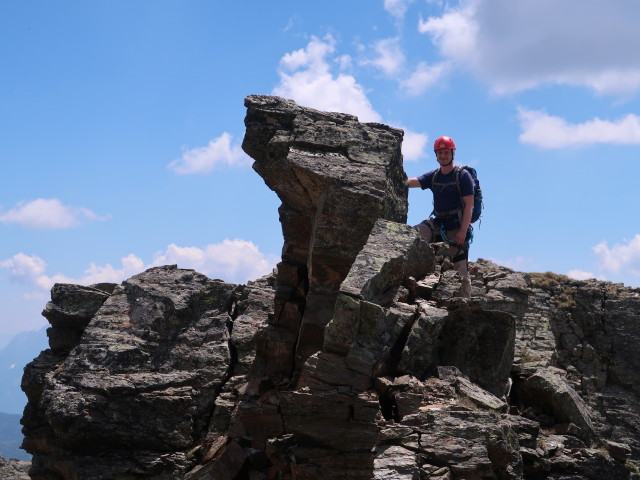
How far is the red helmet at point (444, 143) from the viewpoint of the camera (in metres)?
22.4

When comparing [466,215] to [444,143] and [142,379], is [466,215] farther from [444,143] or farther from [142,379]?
[142,379]

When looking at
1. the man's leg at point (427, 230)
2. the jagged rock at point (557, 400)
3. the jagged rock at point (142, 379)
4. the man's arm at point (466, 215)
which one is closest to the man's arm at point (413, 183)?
the man's leg at point (427, 230)

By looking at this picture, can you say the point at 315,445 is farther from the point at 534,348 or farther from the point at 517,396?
the point at 534,348

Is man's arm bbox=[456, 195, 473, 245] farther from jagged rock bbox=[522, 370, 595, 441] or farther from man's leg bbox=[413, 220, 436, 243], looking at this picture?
jagged rock bbox=[522, 370, 595, 441]

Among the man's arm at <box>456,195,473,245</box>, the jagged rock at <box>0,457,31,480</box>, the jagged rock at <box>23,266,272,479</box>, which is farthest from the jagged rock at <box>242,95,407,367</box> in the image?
the jagged rock at <box>0,457,31,480</box>

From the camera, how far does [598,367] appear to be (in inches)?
1571

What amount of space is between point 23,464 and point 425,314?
124 feet

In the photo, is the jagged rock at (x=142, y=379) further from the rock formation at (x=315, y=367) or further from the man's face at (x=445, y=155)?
the man's face at (x=445, y=155)

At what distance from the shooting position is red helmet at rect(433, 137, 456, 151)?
882 inches

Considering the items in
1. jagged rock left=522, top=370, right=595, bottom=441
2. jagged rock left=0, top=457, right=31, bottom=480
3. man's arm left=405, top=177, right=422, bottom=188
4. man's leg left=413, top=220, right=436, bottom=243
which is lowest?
jagged rock left=0, top=457, right=31, bottom=480

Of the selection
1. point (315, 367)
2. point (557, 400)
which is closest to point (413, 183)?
point (557, 400)

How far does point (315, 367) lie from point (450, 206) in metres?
9.25

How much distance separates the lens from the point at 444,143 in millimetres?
22453

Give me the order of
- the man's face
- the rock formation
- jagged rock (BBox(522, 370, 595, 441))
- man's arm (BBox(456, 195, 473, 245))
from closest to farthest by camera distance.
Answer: the rock formation < jagged rock (BBox(522, 370, 595, 441)) < man's arm (BBox(456, 195, 473, 245)) < the man's face
